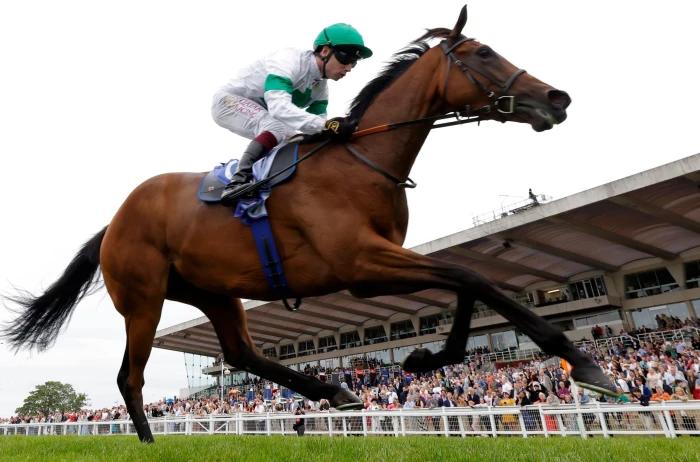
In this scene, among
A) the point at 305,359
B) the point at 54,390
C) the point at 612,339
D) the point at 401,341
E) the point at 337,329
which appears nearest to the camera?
the point at 612,339

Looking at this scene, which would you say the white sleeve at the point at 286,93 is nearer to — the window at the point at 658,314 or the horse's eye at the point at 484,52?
the horse's eye at the point at 484,52

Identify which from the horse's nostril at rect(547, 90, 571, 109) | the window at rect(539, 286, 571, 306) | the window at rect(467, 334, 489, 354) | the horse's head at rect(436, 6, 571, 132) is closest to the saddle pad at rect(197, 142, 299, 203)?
the horse's head at rect(436, 6, 571, 132)

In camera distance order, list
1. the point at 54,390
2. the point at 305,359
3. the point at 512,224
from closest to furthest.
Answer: the point at 512,224 → the point at 305,359 → the point at 54,390

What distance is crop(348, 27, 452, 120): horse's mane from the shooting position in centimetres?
397

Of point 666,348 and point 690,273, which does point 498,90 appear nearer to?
point 666,348

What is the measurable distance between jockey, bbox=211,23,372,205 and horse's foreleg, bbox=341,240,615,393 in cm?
103

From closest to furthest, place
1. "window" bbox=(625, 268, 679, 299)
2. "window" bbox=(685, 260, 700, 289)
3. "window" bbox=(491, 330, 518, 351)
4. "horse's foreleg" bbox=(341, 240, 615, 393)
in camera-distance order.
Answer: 1. "horse's foreleg" bbox=(341, 240, 615, 393)
2. "window" bbox=(685, 260, 700, 289)
3. "window" bbox=(625, 268, 679, 299)
4. "window" bbox=(491, 330, 518, 351)

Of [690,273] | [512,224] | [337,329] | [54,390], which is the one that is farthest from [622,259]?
[54,390]

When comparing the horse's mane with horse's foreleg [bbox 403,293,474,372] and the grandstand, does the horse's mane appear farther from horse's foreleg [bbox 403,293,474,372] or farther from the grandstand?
the grandstand

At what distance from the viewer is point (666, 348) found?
776 inches

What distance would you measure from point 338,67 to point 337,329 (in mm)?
41441

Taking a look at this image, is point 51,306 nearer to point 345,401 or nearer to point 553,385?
point 345,401

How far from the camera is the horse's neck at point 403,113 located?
3.62m

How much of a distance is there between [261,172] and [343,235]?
0.86 metres
